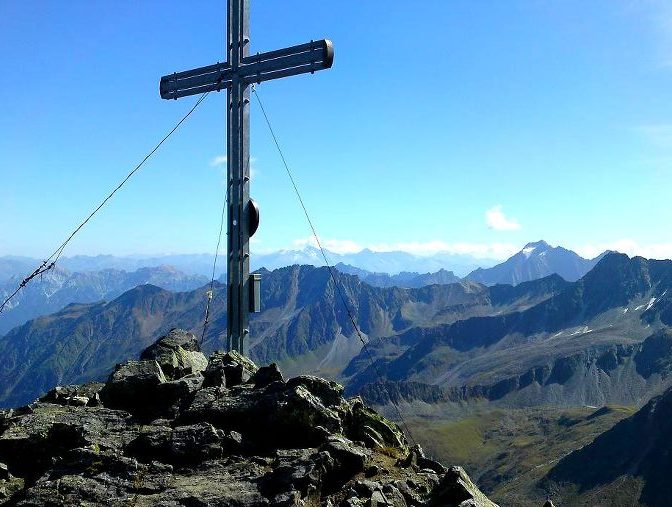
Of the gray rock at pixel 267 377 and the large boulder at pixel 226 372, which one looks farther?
the large boulder at pixel 226 372

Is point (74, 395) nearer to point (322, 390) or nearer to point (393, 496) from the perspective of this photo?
point (322, 390)

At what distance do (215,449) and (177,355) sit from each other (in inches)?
315

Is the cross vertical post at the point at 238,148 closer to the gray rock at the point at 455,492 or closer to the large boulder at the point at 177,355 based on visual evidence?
the large boulder at the point at 177,355

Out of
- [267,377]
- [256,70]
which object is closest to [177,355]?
[267,377]

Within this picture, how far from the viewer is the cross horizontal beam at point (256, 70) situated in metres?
18.8

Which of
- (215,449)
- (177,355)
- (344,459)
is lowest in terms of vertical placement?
(344,459)

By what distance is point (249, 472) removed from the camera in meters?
13.0

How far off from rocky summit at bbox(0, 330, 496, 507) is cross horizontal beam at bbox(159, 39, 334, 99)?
1011 centimetres

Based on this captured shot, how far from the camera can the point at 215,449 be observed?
45.1 feet

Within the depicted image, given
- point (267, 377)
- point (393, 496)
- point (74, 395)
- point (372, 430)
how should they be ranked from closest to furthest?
point (393, 496) → point (372, 430) → point (267, 377) → point (74, 395)

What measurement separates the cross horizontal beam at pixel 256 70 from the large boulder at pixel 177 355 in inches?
385

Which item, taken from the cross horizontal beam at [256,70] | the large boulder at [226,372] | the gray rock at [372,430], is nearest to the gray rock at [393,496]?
the gray rock at [372,430]

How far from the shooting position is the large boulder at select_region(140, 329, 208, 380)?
19.7 metres

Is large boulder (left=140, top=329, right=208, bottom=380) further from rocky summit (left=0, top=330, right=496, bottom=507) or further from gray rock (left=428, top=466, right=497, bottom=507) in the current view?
gray rock (left=428, top=466, right=497, bottom=507)
